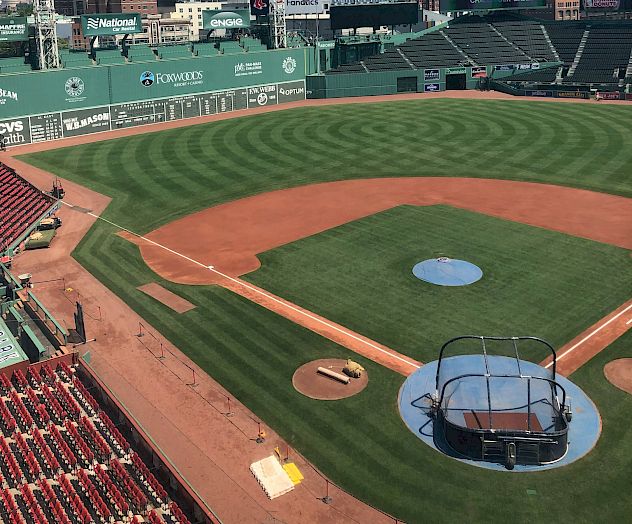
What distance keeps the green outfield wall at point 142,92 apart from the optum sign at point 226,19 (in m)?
5.81

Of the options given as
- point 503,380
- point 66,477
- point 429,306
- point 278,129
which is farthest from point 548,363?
point 278,129

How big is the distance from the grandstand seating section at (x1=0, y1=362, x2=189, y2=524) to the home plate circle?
21656 mm

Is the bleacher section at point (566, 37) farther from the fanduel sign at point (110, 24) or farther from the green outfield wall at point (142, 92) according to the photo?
the fanduel sign at point (110, 24)

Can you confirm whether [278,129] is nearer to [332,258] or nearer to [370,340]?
[332,258]

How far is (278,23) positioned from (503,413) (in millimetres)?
89936

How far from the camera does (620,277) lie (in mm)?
41500

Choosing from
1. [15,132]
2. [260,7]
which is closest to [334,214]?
[15,132]

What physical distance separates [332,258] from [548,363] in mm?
17523

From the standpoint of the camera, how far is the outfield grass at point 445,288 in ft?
118

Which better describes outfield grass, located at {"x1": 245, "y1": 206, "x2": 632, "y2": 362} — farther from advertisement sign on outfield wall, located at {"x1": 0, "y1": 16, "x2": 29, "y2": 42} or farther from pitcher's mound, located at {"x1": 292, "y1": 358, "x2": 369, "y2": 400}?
advertisement sign on outfield wall, located at {"x1": 0, "y1": 16, "x2": 29, "y2": 42}

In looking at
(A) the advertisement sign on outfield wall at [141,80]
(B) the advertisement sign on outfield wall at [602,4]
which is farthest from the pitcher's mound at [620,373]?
(B) the advertisement sign on outfield wall at [602,4]

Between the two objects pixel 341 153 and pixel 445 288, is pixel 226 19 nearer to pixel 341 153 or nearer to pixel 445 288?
pixel 341 153

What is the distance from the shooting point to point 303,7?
376ft

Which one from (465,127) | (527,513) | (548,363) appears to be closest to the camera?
(527,513)
